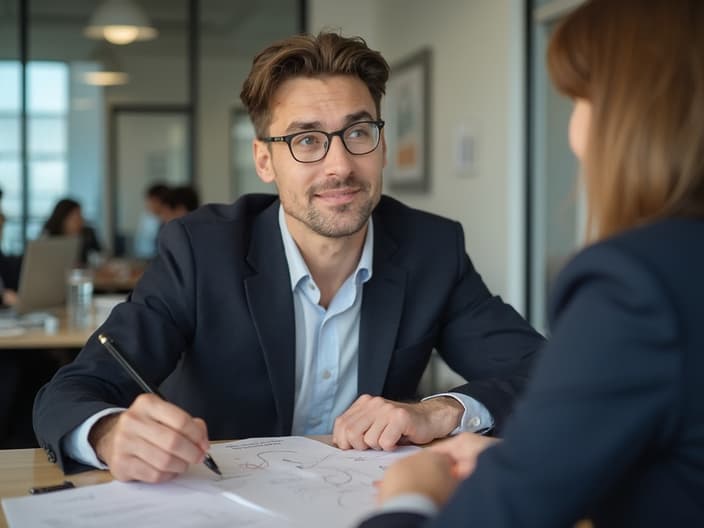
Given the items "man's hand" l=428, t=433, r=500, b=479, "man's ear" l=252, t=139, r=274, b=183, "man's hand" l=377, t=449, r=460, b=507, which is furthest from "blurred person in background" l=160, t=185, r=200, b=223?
"man's hand" l=377, t=449, r=460, b=507

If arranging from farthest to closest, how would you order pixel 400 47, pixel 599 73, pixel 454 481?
1. pixel 400 47
2. pixel 454 481
3. pixel 599 73

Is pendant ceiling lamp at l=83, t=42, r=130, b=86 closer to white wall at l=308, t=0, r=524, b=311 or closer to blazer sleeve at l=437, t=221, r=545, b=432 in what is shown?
white wall at l=308, t=0, r=524, b=311

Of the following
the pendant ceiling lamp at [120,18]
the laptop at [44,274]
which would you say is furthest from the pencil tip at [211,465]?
the pendant ceiling lamp at [120,18]

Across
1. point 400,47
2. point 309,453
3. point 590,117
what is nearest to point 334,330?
point 309,453

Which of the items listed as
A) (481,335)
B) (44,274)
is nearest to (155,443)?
(481,335)

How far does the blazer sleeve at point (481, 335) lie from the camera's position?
1.90 m

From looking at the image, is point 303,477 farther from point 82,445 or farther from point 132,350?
point 132,350

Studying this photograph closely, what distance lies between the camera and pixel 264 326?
1837 millimetres

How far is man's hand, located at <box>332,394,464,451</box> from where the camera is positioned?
1.44m

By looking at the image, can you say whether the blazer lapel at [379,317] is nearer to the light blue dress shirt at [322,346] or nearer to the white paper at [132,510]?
the light blue dress shirt at [322,346]

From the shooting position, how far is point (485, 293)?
6.79ft

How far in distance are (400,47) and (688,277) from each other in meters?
6.65

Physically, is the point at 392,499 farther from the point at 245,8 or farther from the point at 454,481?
the point at 245,8

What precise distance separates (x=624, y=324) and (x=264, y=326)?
1146 mm
